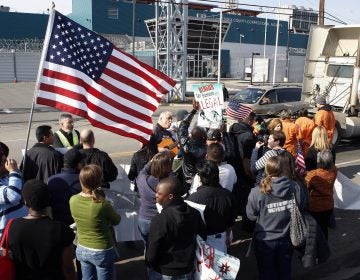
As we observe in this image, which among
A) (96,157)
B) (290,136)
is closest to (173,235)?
(96,157)

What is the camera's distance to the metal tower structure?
26344 mm

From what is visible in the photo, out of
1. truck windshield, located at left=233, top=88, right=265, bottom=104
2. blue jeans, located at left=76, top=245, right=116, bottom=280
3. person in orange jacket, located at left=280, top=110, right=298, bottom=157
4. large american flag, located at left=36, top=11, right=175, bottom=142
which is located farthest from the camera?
truck windshield, located at left=233, top=88, right=265, bottom=104

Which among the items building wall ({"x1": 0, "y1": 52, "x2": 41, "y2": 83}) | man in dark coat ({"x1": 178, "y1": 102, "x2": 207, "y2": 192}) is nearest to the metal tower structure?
building wall ({"x1": 0, "y1": 52, "x2": 41, "y2": 83})

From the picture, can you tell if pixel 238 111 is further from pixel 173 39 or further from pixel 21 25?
pixel 21 25

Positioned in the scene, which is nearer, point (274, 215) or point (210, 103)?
point (274, 215)

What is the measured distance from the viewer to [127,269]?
540 centimetres

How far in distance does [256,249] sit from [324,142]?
2.78 m

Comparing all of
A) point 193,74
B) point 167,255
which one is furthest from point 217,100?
point 193,74

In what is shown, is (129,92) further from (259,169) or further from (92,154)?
(259,169)

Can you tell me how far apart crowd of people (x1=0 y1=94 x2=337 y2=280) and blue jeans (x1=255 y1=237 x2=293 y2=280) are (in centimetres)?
1

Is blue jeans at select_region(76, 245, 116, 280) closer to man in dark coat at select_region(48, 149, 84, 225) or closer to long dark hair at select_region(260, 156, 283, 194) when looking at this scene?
man in dark coat at select_region(48, 149, 84, 225)

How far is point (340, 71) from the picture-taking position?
14.0 m

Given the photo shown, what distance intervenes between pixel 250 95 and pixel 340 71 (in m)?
3.84

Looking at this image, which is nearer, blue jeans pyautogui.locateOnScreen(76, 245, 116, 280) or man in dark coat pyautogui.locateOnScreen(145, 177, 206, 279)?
man in dark coat pyautogui.locateOnScreen(145, 177, 206, 279)
